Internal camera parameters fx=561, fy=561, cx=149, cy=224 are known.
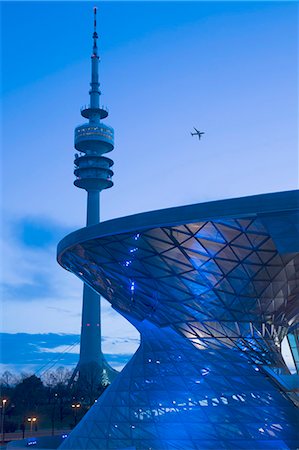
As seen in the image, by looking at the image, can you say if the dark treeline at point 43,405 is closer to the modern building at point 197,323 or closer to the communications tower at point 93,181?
the communications tower at point 93,181

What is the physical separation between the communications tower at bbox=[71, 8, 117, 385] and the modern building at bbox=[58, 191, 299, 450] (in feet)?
284

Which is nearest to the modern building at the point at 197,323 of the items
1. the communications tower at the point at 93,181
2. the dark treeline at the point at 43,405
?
the dark treeline at the point at 43,405

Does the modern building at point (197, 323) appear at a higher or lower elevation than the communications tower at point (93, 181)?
lower

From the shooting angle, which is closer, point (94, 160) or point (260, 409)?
point (260, 409)

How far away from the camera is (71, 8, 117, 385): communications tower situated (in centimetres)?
12394

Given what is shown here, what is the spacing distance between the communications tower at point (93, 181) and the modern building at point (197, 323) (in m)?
86.5

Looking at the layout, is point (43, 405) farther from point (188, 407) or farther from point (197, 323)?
point (188, 407)

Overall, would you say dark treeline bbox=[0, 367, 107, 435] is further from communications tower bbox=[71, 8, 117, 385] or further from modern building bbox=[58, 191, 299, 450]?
modern building bbox=[58, 191, 299, 450]

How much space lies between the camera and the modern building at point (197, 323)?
29.6 m

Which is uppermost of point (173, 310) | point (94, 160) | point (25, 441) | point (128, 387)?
point (94, 160)

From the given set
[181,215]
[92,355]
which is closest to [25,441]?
[181,215]

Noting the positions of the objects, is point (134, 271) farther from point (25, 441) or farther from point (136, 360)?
point (25, 441)

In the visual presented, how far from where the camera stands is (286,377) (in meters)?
36.8

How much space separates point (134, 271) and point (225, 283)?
549 cm
